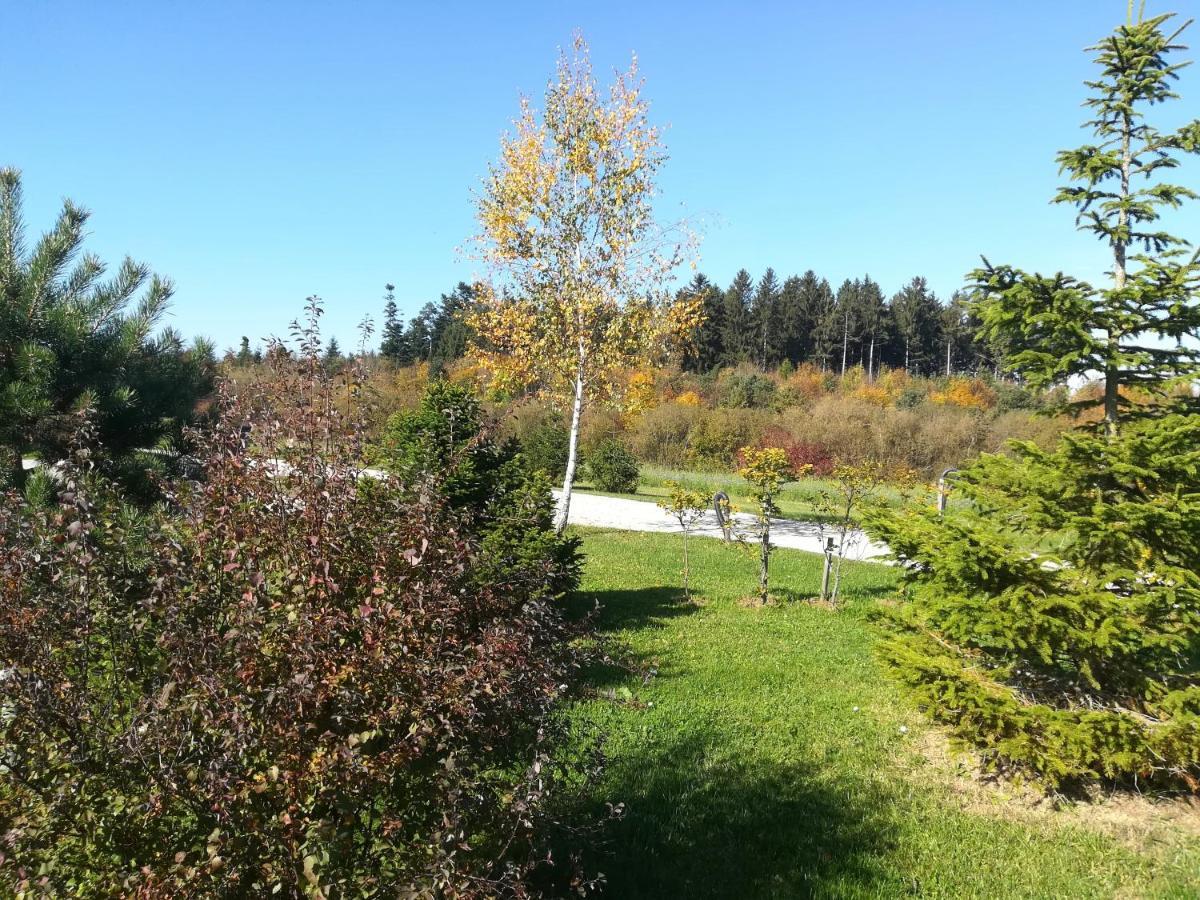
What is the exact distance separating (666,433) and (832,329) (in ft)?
101

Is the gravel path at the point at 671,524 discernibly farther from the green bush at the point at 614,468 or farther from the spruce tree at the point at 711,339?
the spruce tree at the point at 711,339

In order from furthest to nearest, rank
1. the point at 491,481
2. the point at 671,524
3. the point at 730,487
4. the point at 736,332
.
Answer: the point at 736,332 < the point at 730,487 < the point at 671,524 < the point at 491,481

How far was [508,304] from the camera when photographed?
13.8 metres

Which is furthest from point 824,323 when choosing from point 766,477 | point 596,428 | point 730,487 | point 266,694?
point 266,694

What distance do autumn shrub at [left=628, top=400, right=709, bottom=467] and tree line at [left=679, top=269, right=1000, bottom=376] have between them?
2335 cm

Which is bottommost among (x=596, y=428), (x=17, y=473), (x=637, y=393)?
(x=17, y=473)

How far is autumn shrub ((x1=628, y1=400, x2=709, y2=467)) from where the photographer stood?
3148 cm

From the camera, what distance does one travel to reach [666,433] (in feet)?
105

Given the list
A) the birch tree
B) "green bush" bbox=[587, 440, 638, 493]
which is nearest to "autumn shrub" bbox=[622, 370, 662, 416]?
the birch tree

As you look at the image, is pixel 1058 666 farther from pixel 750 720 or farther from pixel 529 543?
pixel 529 543

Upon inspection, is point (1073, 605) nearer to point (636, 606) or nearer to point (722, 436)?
point (636, 606)

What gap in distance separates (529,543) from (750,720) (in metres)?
2.49

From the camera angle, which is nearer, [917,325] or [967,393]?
[967,393]

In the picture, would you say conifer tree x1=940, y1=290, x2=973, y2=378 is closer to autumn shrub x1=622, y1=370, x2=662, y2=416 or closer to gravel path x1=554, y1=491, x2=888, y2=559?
gravel path x1=554, y1=491, x2=888, y2=559
